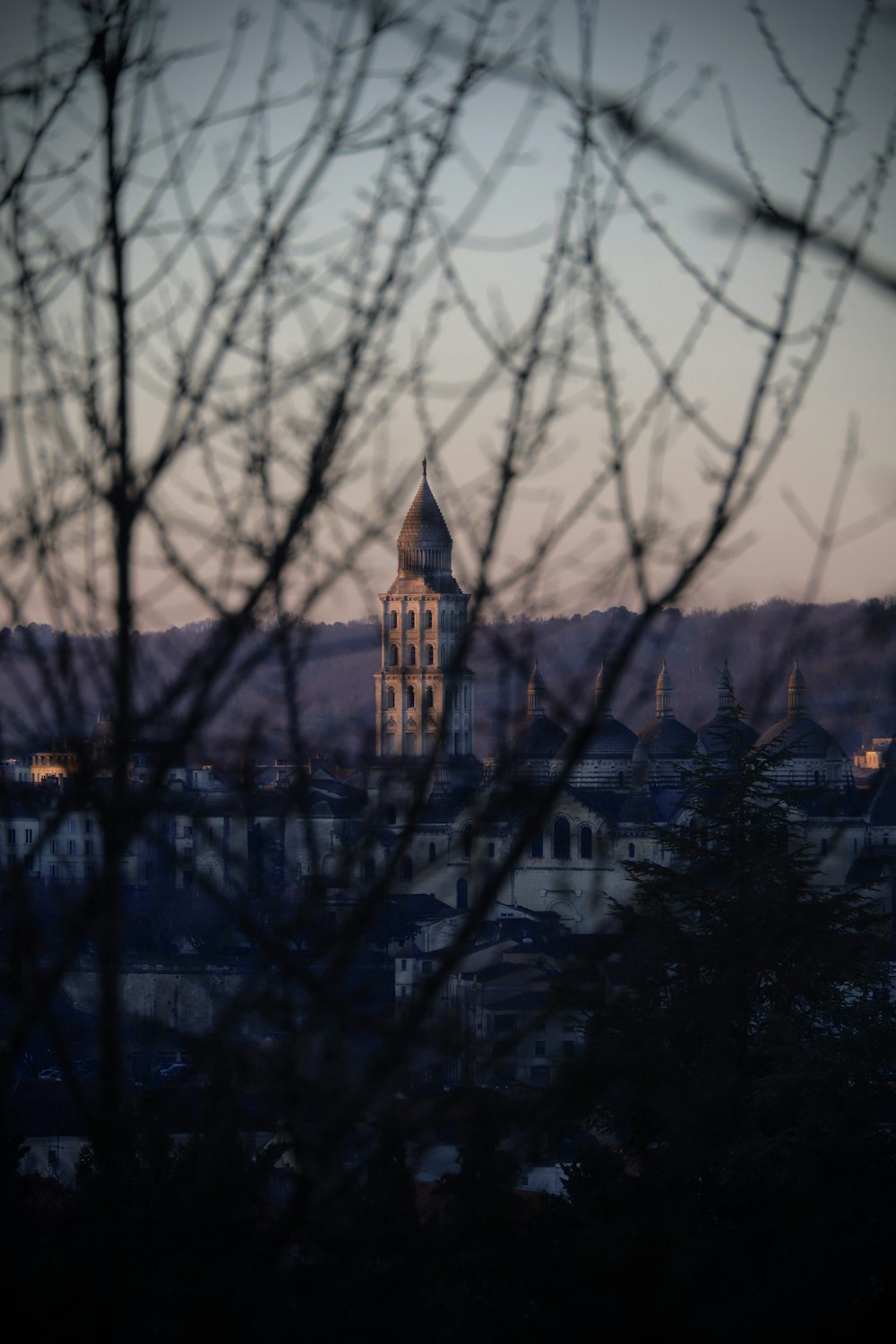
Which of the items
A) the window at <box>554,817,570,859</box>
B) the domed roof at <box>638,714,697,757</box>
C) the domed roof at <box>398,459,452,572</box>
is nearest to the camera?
the domed roof at <box>398,459,452,572</box>

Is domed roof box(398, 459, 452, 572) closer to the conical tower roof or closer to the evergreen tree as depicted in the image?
the conical tower roof

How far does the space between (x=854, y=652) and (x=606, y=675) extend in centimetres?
46

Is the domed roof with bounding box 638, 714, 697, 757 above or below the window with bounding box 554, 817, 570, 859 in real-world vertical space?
above

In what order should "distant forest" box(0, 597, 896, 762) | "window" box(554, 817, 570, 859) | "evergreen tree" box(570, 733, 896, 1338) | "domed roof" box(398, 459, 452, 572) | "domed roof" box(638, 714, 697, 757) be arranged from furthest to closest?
"window" box(554, 817, 570, 859) < "domed roof" box(638, 714, 697, 757) < "domed roof" box(398, 459, 452, 572) < "evergreen tree" box(570, 733, 896, 1338) < "distant forest" box(0, 597, 896, 762)

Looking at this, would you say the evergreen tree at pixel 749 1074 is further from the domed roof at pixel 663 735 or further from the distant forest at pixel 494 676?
the domed roof at pixel 663 735

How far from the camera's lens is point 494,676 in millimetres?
2584

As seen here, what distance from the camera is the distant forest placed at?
2.31 metres

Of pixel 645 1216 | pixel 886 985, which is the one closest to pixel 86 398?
pixel 645 1216

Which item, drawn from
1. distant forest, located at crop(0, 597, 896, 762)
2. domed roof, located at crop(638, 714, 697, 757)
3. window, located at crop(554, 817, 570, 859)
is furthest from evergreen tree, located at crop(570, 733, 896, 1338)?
window, located at crop(554, 817, 570, 859)

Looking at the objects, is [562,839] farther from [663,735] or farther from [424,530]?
[424,530]

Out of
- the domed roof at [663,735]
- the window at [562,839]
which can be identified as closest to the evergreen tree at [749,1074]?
the domed roof at [663,735]

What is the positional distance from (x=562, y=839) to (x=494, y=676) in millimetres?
33215

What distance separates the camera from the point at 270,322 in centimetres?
261

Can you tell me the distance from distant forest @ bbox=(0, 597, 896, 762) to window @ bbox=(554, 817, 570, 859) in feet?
106
